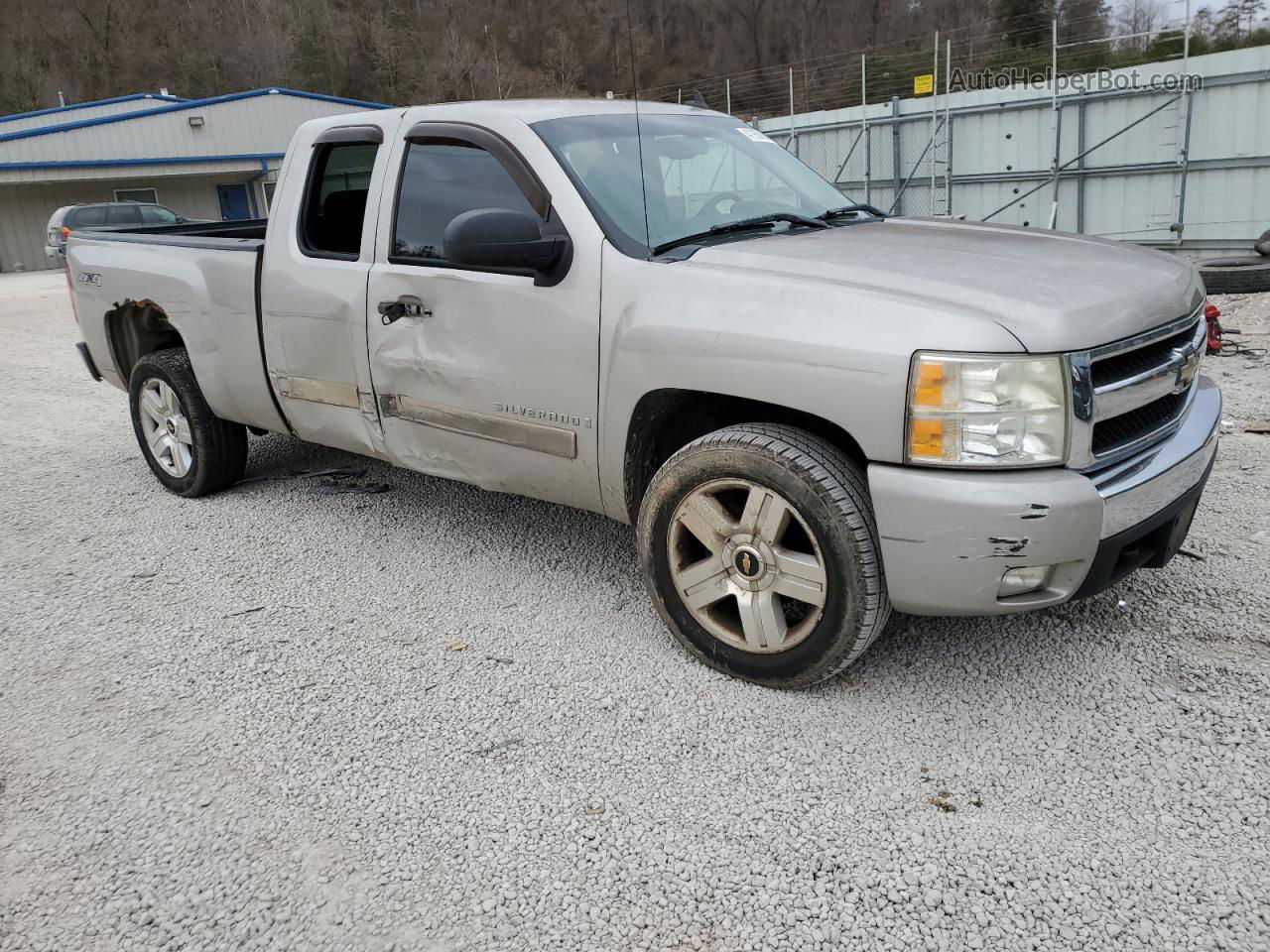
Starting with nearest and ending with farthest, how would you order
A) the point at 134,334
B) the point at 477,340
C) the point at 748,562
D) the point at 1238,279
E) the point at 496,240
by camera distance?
the point at 748,562
the point at 496,240
the point at 477,340
the point at 134,334
the point at 1238,279

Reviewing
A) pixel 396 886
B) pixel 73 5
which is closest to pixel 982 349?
pixel 396 886

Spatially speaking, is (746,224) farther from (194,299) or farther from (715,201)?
(194,299)

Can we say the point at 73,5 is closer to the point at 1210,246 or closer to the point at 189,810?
the point at 1210,246

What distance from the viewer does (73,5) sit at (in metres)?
63.1

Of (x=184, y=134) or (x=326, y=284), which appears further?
(x=184, y=134)

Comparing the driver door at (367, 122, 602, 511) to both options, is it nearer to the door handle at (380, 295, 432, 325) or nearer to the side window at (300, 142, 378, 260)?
the door handle at (380, 295, 432, 325)

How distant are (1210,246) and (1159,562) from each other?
14.0 m

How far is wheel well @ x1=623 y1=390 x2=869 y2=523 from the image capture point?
3.07 meters

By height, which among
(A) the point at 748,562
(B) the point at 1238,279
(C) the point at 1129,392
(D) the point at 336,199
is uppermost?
(D) the point at 336,199

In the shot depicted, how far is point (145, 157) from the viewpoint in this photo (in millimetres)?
30984

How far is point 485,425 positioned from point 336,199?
4.52ft

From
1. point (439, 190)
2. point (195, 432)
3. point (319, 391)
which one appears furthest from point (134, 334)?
point (439, 190)

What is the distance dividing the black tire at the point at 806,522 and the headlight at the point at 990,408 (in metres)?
0.34

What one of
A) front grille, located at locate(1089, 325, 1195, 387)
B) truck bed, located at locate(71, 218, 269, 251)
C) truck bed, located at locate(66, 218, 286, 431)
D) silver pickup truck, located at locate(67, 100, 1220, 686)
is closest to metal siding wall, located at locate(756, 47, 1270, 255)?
silver pickup truck, located at locate(67, 100, 1220, 686)
